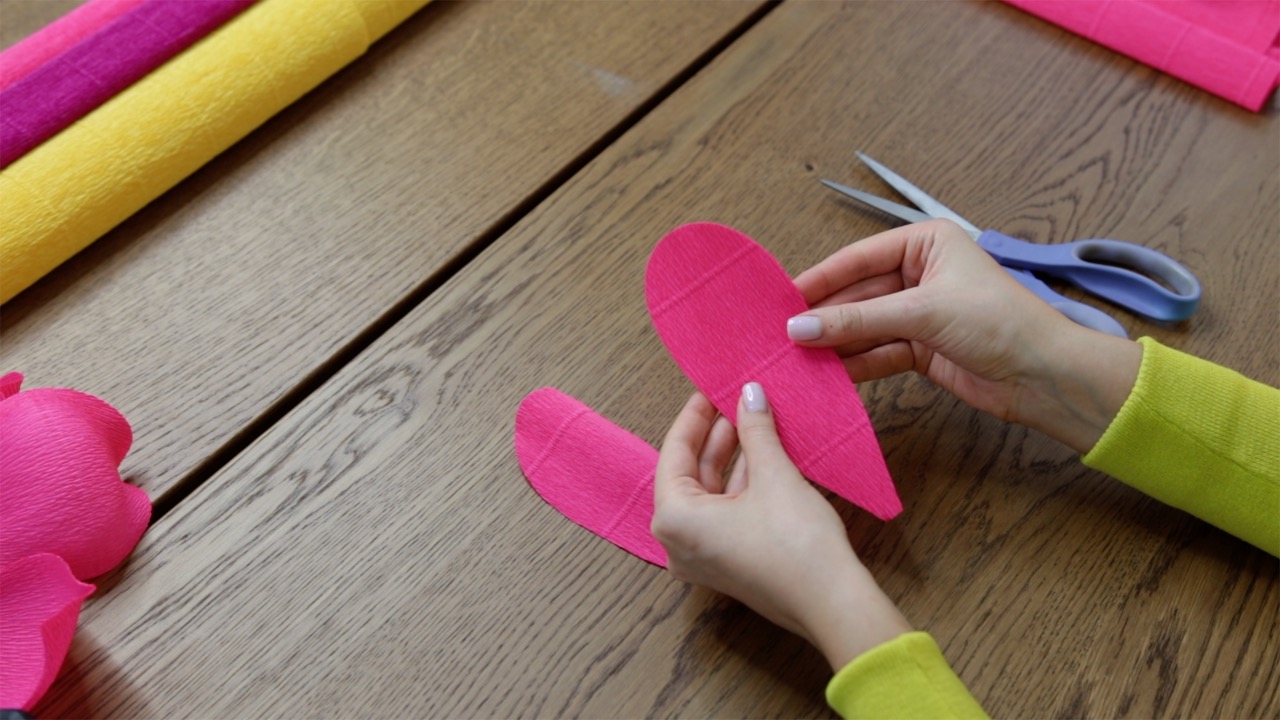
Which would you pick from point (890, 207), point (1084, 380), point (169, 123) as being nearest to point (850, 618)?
point (1084, 380)

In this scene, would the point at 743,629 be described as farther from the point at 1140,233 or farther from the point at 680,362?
the point at 1140,233

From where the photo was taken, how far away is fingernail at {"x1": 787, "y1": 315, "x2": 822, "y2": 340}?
0.69 metres

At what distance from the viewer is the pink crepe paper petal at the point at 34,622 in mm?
583

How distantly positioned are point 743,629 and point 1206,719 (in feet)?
1.02

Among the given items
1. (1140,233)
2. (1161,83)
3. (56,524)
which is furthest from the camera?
(1161,83)

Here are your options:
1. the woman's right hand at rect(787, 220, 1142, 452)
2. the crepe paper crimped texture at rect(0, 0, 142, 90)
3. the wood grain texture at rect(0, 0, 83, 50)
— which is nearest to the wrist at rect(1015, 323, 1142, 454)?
the woman's right hand at rect(787, 220, 1142, 452)

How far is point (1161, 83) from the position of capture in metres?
0.98

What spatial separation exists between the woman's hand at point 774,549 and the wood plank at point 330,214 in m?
0.32

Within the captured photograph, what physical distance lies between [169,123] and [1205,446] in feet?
2.85

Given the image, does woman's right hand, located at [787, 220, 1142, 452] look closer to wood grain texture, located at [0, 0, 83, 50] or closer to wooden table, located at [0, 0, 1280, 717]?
A: wooden table, located at [0, 0, 1280, 717]

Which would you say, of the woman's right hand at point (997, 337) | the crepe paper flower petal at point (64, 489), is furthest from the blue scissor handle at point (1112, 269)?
the crepe paper flower petal at point (64, 489)

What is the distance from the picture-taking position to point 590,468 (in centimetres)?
70

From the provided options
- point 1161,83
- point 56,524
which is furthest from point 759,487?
point 1161,83

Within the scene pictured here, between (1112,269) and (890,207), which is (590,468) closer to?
(890,207)
